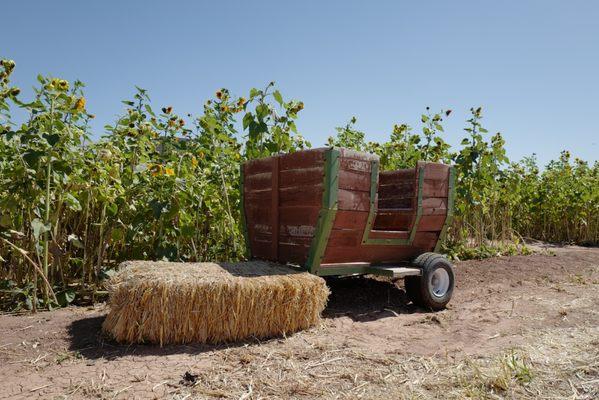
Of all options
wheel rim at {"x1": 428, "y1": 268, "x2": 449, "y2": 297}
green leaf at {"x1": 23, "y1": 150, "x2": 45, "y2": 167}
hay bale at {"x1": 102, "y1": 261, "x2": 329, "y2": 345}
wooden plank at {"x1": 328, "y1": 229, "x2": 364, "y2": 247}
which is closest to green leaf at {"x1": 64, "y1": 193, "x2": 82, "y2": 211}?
green leaf at {"x1": 23, "y1": 150, "x2": 45, "y2": 167}

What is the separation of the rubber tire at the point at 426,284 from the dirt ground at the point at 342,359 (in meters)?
0.15

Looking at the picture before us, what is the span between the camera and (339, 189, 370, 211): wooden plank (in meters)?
3.94

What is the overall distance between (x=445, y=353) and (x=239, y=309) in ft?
4.74

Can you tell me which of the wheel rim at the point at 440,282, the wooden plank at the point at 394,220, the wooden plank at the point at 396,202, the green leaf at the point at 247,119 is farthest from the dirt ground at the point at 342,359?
the green leaf at the point at 247,119

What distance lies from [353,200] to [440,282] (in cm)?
149

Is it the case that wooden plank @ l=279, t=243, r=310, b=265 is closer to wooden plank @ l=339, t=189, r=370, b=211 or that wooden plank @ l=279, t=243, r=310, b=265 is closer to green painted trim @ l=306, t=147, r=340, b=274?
green painted trim @ l=306, t=147, r=340, b=274

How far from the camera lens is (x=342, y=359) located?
309 cm

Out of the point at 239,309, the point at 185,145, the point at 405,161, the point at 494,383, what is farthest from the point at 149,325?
the point at 405,161

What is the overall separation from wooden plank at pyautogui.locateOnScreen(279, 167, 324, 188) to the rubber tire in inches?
58.3

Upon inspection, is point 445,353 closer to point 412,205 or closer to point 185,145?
point 412,205

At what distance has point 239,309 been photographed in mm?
3346

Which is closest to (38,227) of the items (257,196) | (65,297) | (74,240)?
(74,240)

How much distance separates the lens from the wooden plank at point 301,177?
392 centimetres

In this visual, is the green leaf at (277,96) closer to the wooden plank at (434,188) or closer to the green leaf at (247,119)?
the green leaf at (247,119)
